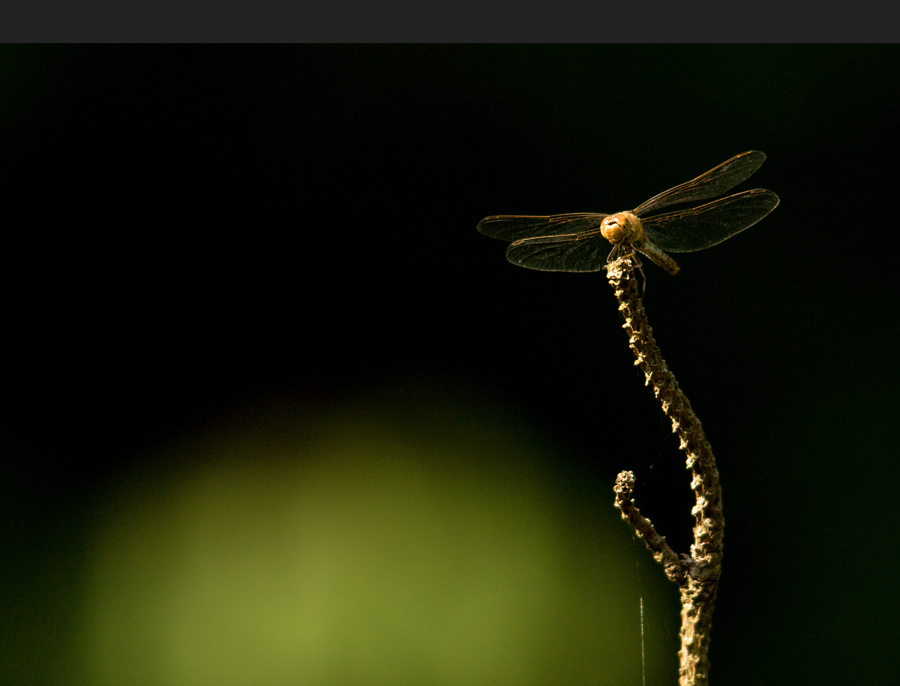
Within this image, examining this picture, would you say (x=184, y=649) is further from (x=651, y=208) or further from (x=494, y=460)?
(x=651, y=208)

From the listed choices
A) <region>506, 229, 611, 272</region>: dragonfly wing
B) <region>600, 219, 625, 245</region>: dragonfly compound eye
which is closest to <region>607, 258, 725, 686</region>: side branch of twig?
<region>600, 219, 625, 245</region>: dragonfly compound eye

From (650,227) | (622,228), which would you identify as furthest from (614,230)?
(650,227)

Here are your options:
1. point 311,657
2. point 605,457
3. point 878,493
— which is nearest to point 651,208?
point 605,457

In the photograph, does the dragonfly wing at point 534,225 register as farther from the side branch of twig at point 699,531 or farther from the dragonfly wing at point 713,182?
the side branch of twig at point 699,531

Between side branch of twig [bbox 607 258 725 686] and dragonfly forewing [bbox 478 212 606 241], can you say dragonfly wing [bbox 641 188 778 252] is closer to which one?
dragonfly forewing [bbox 478 212 606 241]

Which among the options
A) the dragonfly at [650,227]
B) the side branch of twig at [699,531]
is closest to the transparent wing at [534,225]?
the dragonfly at [650,227]

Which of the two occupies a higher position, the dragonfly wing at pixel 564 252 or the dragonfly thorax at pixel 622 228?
the dragonfly wing at pixel 564 252

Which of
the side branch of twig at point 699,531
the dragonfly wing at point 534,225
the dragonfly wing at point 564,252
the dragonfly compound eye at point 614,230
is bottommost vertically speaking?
the side branch of twig at point 699,531
